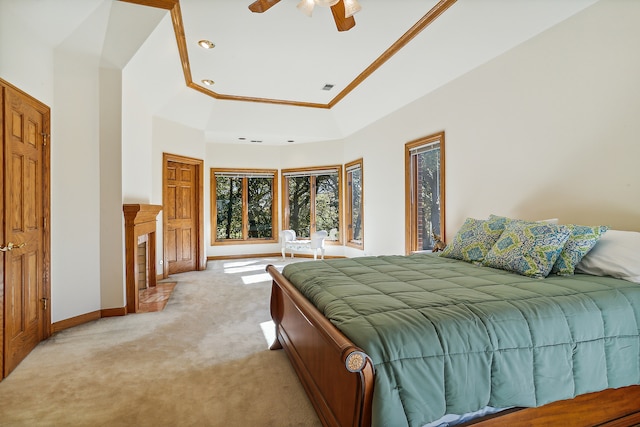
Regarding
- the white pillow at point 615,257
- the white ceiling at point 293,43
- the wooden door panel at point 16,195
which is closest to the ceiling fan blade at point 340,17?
the white ceiling at point 293,43

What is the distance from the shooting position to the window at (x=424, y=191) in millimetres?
4047

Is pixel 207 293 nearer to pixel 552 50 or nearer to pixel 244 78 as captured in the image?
pixel 244 78

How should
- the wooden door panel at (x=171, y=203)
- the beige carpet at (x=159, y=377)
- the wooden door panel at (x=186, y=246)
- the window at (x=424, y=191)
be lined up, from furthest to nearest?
the wooden door panel at (x=186, y=246) < the wooden door panel at (x=171, y=203) < the window at (x=424, y=191) < the beige carpet at (x=159, y=377)

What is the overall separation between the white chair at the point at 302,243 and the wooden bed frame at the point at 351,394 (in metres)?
4.35

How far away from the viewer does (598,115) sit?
238 cm

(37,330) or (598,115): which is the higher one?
(598,115)

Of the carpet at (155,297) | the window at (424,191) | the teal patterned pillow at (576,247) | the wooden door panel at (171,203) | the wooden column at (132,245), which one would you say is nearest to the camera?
the teal patterned pillow at (576,247)

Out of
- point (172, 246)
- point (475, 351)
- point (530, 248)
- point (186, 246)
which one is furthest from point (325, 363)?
point (186, 246)

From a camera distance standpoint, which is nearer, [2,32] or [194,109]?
[2,32]

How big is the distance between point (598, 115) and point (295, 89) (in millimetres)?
3808

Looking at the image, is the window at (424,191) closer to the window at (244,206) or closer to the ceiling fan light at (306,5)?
the ceiling fan light at (306,5)

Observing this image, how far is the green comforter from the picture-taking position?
1.19 meters

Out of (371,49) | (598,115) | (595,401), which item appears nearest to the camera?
(595,401)

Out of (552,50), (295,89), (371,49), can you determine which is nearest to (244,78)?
(295,89)
